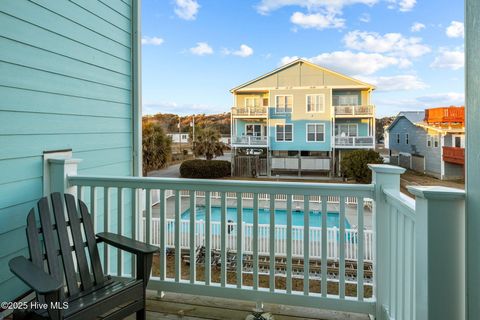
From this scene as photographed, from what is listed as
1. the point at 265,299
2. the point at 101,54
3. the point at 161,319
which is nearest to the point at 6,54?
the point at 101,54

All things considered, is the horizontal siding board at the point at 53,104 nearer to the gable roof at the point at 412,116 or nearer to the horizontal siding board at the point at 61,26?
the horizontal siding board at the point at 61,26

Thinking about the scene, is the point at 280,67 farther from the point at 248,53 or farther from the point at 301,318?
the point at 301,318

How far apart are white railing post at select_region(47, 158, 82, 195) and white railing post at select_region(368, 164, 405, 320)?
1.88 metres

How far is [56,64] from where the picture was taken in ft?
6.86

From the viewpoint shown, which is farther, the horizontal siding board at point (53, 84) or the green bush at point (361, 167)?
the green bush at point (361, 167)

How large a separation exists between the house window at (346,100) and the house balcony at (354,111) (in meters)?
0.11

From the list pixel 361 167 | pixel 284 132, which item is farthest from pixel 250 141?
pixel 361 167

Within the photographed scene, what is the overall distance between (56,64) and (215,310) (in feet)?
6.28

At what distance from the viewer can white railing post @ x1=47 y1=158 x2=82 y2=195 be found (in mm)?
1994

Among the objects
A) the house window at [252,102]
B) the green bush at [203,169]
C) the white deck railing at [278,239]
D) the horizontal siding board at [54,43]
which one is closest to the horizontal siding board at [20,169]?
the horizontal siding board at [54,43]

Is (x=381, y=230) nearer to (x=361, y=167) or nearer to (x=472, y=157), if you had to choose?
(x=472, y=157)

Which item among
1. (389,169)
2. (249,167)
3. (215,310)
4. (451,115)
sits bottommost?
(215,310)

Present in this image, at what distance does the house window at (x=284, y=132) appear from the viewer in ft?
32.5

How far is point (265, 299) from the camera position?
1.79m
